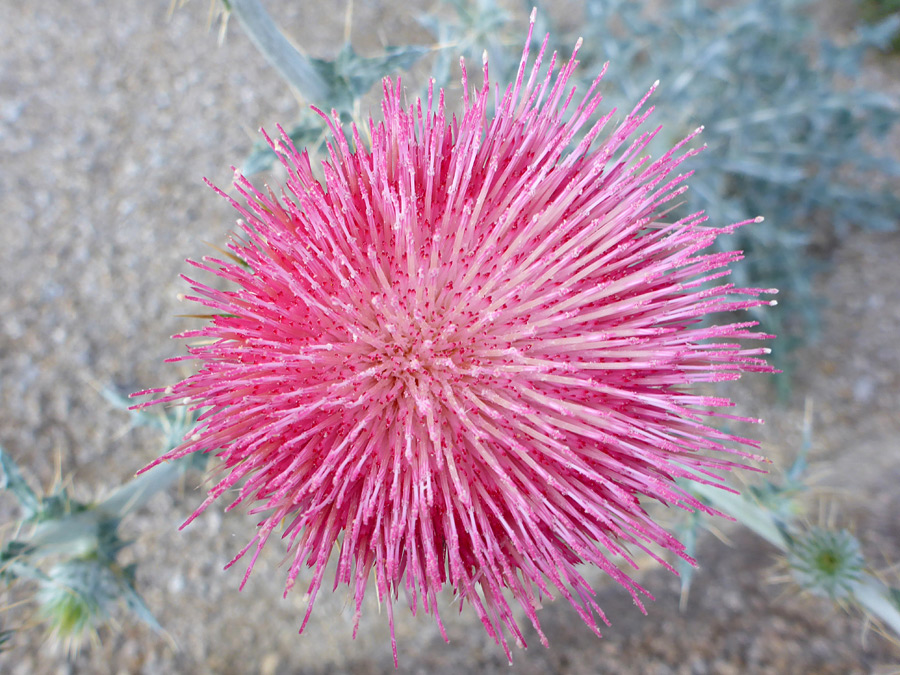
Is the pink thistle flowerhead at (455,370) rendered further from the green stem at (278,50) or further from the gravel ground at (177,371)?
the gravel ground at (177,371)

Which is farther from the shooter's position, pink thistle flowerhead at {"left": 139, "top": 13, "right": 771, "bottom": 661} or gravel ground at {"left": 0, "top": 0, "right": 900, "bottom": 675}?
gravel ground at {"left": 0, "top": 0, "right": 900, "bottom": 675}

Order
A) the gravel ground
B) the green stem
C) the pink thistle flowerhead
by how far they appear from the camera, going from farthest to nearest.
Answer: the gravel ground, the green stem, the pink thistle flowerhead

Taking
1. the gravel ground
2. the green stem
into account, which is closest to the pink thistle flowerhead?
the green stem

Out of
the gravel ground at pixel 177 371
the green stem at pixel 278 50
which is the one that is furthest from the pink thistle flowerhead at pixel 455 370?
the gravel ground at pixel 177 371

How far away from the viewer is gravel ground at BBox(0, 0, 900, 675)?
2740mm

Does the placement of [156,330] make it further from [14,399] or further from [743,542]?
[743,542]

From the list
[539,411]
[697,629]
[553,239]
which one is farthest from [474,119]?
[697,629]

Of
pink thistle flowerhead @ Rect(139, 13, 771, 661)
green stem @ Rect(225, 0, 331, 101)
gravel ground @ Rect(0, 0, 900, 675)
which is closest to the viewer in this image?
pink thistle flowerhead @ Rect(139, 13, 771, 661)

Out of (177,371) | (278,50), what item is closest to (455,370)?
(278,50)

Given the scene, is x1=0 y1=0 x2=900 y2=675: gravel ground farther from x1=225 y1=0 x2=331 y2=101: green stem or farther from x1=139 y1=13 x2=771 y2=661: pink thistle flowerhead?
x1=225 y1=0 x2=331 y2=101: green stem

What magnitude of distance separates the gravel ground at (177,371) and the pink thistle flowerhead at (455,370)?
1.49 metres

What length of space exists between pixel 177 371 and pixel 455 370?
2.56 m

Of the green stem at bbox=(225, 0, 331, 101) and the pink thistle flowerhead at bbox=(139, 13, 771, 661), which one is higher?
the green stem at bbox=(225, 0, 331, 101)

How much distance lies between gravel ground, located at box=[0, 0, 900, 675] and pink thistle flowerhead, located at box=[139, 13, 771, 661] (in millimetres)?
1487
